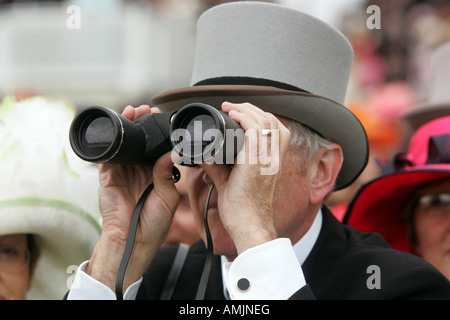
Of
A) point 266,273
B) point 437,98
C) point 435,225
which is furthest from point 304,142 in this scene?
point 437,98

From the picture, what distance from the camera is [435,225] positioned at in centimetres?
237

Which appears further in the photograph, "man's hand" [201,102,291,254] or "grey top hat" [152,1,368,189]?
"grey top hat" [152,1,368,189]

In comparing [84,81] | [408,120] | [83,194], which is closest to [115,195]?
[83,194]

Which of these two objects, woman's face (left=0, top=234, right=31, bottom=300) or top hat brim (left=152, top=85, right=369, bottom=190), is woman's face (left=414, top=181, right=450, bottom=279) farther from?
woman's face (left=0, top=234, right=31, bottom=300)

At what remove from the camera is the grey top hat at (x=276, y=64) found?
1849 millimetres

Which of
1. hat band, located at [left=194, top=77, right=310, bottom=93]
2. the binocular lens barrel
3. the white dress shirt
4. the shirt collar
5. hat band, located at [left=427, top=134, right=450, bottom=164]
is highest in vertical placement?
hat band, located at [left=194, top=77, right=310, bottom=93]

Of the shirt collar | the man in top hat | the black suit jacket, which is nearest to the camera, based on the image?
the black suit jacket

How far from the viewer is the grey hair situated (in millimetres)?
1891

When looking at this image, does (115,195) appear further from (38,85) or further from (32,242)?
(38,85)

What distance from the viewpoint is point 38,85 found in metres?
10.7

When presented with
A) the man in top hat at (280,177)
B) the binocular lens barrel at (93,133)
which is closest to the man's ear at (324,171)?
the man in top hat at (280,177)

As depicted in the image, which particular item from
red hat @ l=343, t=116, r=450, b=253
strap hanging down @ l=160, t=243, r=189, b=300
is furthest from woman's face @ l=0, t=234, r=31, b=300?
red hat @ l=343, t=116, r=450, b=253

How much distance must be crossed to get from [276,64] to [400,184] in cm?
80

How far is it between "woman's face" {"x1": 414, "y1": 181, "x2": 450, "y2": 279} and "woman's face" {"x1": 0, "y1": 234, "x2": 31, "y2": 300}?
4.90 feet
